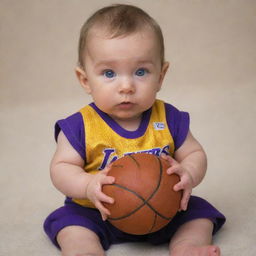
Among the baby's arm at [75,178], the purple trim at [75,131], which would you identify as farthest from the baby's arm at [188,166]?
the purple trim at [75,131]

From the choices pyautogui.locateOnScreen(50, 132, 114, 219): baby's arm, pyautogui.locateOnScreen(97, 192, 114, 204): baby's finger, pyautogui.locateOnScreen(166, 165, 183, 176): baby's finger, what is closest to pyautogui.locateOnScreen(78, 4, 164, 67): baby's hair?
pyautogui.locateOnScreen(50, 132, 114, 219): baby's arm

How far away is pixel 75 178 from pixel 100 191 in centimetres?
20

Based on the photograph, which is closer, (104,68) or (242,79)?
(104,68)

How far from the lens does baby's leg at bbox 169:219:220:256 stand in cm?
190

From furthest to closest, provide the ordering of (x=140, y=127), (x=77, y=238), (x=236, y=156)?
(x=236, y=156)
(x=140, y=127)
(x=77, y=238)

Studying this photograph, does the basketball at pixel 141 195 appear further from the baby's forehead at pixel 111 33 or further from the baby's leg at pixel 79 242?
the baby's forehead at pixel 111 33

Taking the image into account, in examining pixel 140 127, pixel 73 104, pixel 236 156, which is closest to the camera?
pixel 140 127

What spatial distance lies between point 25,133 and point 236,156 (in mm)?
1491

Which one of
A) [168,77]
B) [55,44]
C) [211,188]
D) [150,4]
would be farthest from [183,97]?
[211,188]

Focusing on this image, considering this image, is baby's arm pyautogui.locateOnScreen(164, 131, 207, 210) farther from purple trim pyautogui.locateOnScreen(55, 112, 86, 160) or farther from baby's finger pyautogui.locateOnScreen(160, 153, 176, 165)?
purple trim pyautogui.locateOnScreen(55, 112, 86, 160)

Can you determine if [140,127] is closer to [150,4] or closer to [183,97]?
[183,97]

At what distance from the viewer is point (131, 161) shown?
1932 mm

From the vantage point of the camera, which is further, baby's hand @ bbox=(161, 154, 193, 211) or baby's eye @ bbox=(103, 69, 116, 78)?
baby's eye @ bbox=(103, 69, 116, 78)

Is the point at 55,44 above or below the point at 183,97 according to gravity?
above
